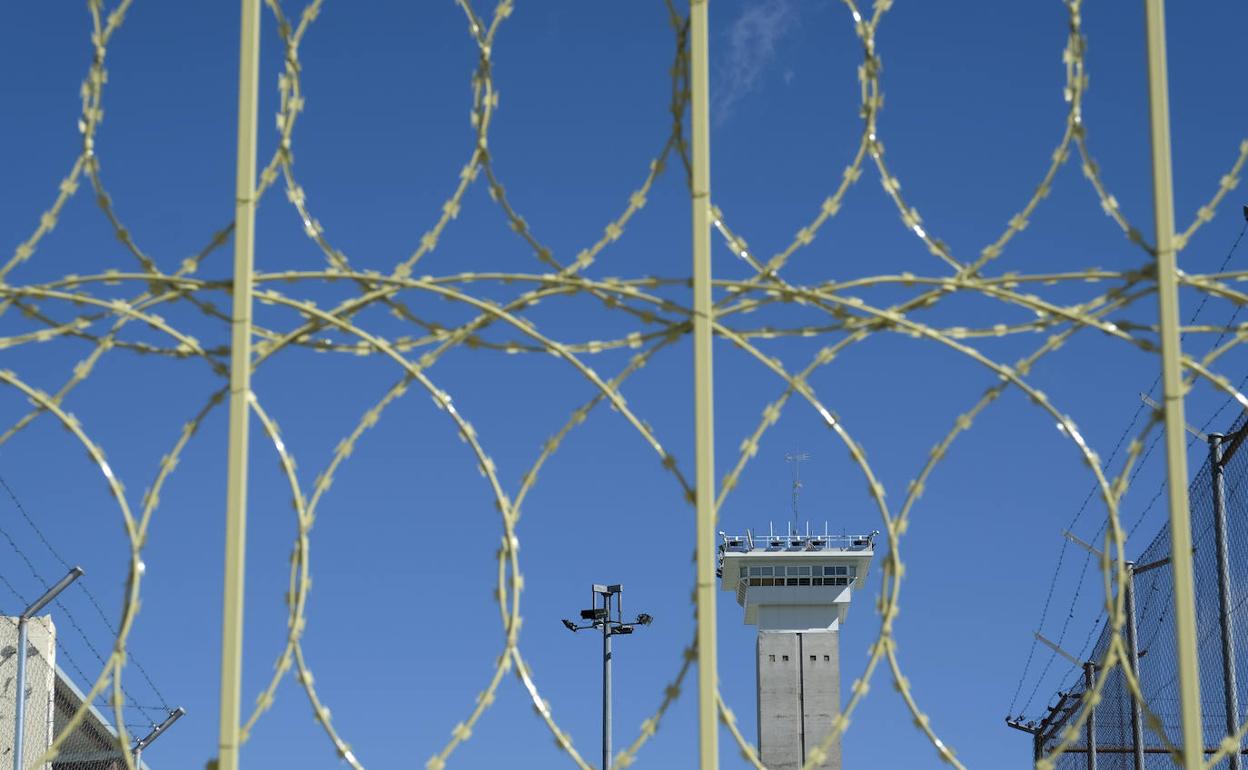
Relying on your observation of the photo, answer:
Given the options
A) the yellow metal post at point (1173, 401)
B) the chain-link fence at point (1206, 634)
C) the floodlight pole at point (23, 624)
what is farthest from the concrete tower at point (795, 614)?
the yellow metal post at point (1173, 401)

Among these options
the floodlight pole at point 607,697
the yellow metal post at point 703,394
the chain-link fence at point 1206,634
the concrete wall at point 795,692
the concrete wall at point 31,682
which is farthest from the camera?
the concrete wall at point 795,692

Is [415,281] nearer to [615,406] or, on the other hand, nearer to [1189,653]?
[615,406]

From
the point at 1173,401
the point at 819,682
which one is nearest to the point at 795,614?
the point at 819,682

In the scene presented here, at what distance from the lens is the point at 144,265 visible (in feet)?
26.7

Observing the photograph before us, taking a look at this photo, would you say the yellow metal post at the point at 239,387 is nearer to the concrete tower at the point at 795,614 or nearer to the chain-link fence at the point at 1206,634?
the chain-link fence at the point at 1206,634

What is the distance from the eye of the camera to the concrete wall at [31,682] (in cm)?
3131

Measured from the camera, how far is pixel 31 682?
32250 mm

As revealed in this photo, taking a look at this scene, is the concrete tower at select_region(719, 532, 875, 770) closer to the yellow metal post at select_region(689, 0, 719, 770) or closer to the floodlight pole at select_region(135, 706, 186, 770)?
the floodlight pole at select_region(135, 706, 186, 770)

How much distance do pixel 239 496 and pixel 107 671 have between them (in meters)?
0.91

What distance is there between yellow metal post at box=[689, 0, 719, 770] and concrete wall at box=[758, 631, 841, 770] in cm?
6050

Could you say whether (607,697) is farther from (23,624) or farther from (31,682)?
(31,682)

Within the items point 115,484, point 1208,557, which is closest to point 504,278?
point 115,484

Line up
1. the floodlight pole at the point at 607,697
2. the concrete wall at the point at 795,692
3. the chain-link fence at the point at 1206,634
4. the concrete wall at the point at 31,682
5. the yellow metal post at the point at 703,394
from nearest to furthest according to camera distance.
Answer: the yellow metal post at the point at 703,394 < the chain-link fence at the point at 1206,634 < the floodlight pole at the point at 607,697 < the concrete wall at the point at 31,682 < the concrete wall at the point at 795,692

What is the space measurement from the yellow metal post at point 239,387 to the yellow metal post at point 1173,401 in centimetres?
383
